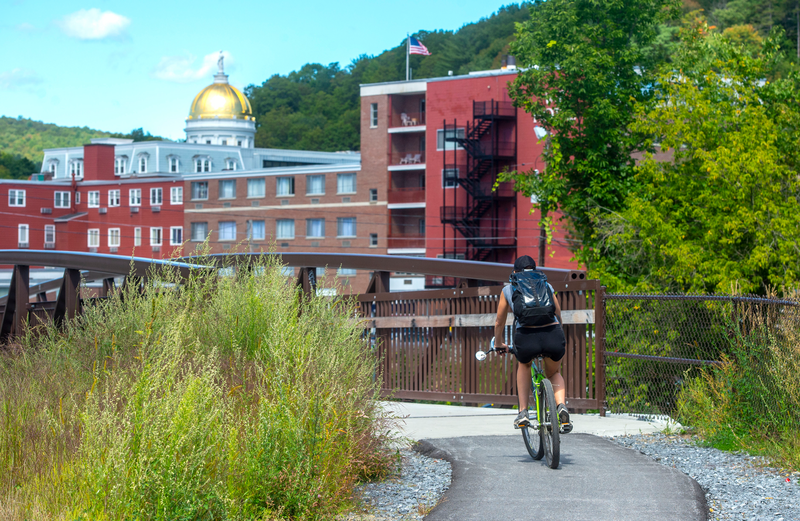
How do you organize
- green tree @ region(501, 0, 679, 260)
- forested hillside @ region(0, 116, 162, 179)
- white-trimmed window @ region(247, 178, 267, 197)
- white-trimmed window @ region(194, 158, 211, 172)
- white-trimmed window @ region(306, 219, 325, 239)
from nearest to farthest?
green tree @ region(501, 0, 679, 260)
white-trimmed window @ region(306, 219, 325, 239)
white-trimmed window @ region(247, 178, 267, 197)
white-trimmed window @ region(194, 158, 211, 172)
forested hillside @ region(0, 116, 162, 179)

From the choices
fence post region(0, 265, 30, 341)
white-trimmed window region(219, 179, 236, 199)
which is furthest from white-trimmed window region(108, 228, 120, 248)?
fence post region(0, 265, 30, 341)

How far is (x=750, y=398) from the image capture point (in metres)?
8.30

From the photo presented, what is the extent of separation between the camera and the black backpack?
714 centimetres

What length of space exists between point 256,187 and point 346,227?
9.92m

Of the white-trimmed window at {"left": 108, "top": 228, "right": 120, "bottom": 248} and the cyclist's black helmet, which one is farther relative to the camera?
the white-trimmed window at {"left": 108, "top": 228, "right": 120, "bottom": 248}

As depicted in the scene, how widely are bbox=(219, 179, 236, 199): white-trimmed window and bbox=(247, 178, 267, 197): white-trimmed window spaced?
65.1 inches

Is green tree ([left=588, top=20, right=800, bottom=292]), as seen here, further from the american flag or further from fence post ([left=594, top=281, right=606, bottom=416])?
the american flag

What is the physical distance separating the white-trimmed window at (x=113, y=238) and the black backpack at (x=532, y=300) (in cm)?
7611

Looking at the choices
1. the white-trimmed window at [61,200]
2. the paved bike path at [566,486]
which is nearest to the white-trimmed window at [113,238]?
the white-trimmed window at [61,200]

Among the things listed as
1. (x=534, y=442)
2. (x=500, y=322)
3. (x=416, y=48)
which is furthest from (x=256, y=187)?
(x=534, y=442)

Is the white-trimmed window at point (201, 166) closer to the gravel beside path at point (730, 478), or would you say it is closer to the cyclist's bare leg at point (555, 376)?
the gravel beside path at point (730, 478)

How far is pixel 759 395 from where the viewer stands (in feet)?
26.7

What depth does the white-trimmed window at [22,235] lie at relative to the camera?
79875 millimetres

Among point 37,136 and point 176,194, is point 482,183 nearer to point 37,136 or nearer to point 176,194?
point 176,194
